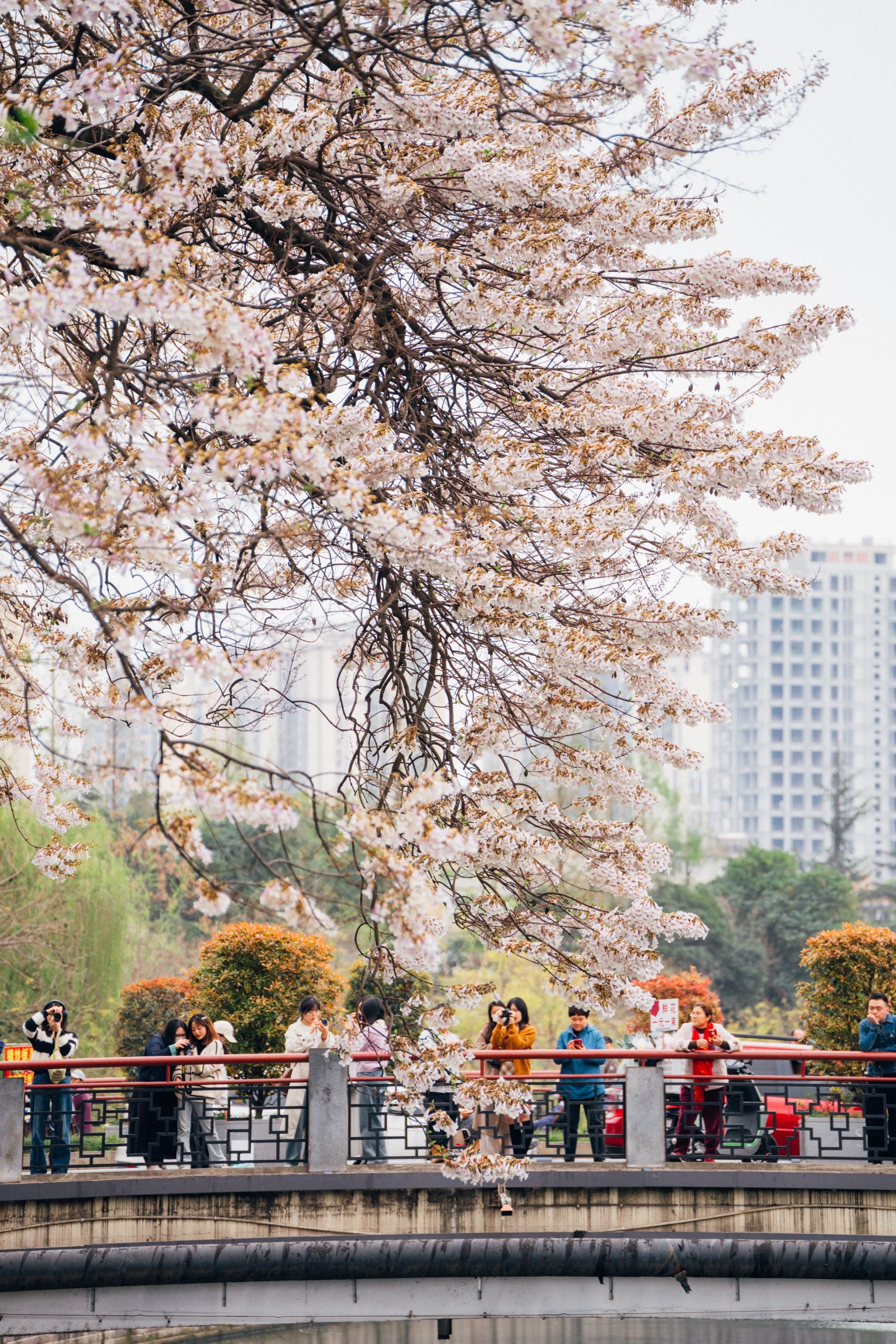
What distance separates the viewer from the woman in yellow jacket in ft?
34.1

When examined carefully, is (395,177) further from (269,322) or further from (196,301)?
(196,301)

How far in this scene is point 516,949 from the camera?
7.66 metres

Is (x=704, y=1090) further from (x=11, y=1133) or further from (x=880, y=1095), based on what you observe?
(x=11, y=1133)

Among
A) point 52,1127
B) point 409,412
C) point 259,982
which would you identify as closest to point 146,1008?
point 259,982

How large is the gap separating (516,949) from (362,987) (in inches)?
51.2

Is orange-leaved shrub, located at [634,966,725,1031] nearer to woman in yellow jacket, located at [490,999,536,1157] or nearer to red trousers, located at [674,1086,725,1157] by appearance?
red trousers, located at [674,1086,725,1157]

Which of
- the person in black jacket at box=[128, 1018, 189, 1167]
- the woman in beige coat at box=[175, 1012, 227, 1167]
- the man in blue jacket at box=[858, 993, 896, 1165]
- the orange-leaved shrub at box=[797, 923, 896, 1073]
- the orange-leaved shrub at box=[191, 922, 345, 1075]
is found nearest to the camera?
the woman in beige coat at box=[175, 1012, 227, 1167]

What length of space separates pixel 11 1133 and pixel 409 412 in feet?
19.6

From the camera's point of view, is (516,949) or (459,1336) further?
(459,1336)

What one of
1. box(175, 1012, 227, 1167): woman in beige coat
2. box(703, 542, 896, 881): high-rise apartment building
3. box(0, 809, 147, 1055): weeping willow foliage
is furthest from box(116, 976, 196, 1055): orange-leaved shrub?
box(703, 542, 896, 881): high-rise apartment building

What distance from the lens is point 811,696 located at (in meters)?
111

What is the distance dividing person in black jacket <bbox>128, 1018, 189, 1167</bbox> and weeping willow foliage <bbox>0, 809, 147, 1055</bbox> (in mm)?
7995

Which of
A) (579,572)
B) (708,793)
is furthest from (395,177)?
(708,793)

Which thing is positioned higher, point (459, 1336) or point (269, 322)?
point (269, 322)
